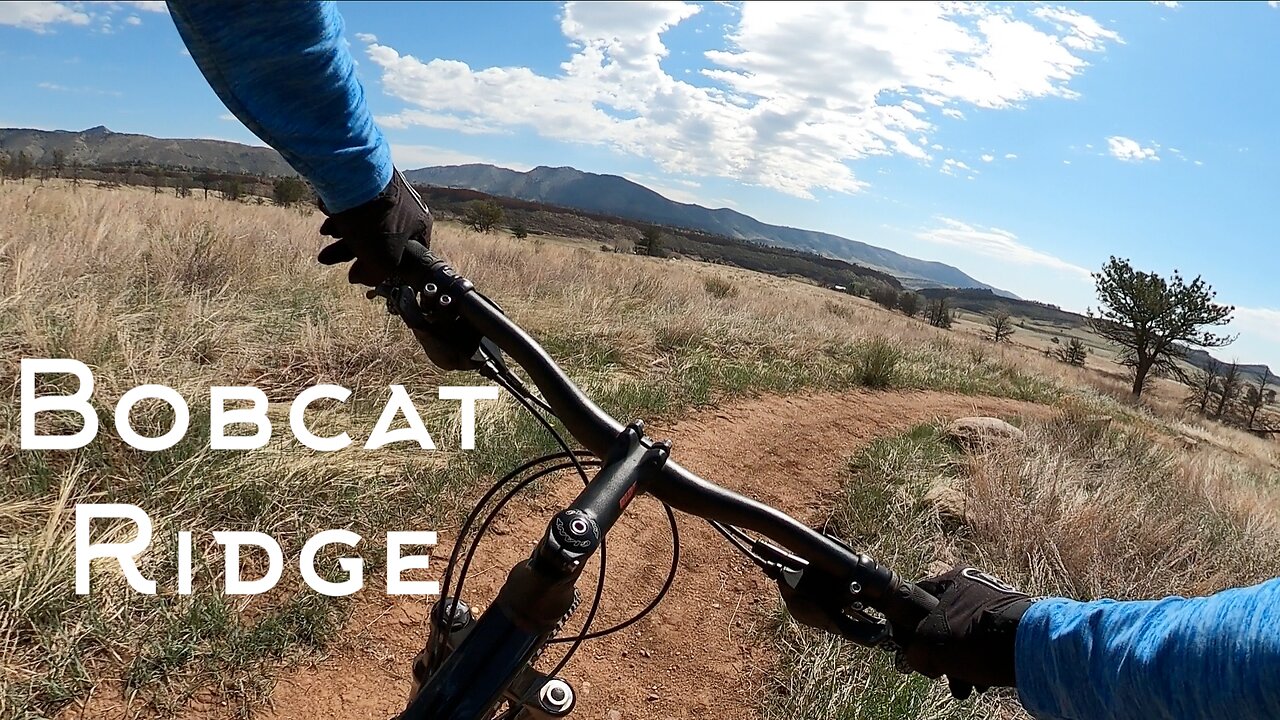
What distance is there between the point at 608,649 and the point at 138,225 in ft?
19.9

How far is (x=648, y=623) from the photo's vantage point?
11.5 ft

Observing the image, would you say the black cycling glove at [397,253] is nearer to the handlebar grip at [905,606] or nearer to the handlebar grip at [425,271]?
the handlebar grip at [425,271]

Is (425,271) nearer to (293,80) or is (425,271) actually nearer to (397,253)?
(397,253)

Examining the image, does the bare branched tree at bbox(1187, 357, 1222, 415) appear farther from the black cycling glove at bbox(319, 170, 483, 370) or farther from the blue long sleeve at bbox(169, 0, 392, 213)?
the blue long sleeve at bbox(169, 0, 392, 213)

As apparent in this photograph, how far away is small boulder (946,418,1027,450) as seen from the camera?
6.49 meters

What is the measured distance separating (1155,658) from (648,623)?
9.52ft

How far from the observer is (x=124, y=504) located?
10.2 feet

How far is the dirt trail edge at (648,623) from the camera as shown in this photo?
2.75 metres

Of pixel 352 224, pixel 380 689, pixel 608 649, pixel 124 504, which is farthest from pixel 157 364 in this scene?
pixel 352 224

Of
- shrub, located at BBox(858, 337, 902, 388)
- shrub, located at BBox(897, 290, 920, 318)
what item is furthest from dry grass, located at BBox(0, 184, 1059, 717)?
shrub, located at BBox(897, 290, 920, 318)

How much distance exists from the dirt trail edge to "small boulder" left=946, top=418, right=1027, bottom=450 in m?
1.75

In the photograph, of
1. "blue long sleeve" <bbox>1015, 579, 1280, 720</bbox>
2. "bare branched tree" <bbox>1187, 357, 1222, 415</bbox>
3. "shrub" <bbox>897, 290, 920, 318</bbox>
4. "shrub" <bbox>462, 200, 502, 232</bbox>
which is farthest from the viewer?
"shrub" <bbox>897, 290, 920, 318</bbox>

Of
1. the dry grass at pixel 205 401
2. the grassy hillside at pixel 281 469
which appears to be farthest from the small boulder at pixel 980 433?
the dry grass at pixel 205 401

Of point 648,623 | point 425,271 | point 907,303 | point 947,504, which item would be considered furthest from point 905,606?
point 907,303
